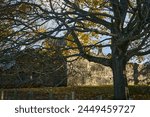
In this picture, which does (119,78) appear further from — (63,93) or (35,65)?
(63,93)

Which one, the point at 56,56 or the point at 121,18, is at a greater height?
the point at 121,18

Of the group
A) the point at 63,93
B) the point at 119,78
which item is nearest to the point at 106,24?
the point at 119,78

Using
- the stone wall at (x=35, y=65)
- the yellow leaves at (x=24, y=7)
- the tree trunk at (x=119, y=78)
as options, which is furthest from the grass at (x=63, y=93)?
the yellow leaves at (x=24, y=7)

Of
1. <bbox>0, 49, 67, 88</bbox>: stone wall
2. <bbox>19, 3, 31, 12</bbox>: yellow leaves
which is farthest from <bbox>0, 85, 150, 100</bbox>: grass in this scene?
<bbox>19, 3, 31, 12</bbox>: yellow leaves

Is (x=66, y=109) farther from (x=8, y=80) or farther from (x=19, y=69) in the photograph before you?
(x=8, y=80)

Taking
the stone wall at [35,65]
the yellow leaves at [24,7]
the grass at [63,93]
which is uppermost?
the yellow leaves at [24,7]

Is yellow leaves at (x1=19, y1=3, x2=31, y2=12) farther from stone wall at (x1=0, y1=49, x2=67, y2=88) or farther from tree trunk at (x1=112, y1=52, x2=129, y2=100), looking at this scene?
tree trunk at (x1=112, y1=52, x2=129, y2=100)

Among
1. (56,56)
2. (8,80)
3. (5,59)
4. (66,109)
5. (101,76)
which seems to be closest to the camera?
(66,109)

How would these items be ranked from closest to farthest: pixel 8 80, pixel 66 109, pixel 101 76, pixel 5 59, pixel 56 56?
pixel 66 109 → pixel 5 59 → pixel 56 56 → pixel 8 80 → pixel 101 76

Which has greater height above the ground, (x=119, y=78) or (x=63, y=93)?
(x=119, y=78)

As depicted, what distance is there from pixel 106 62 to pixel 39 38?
395cm

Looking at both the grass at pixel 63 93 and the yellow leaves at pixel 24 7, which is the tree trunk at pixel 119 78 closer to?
the grass at pixel 63 93

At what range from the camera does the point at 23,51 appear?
39.2ft

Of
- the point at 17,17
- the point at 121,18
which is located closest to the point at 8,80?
the point at 17,17
